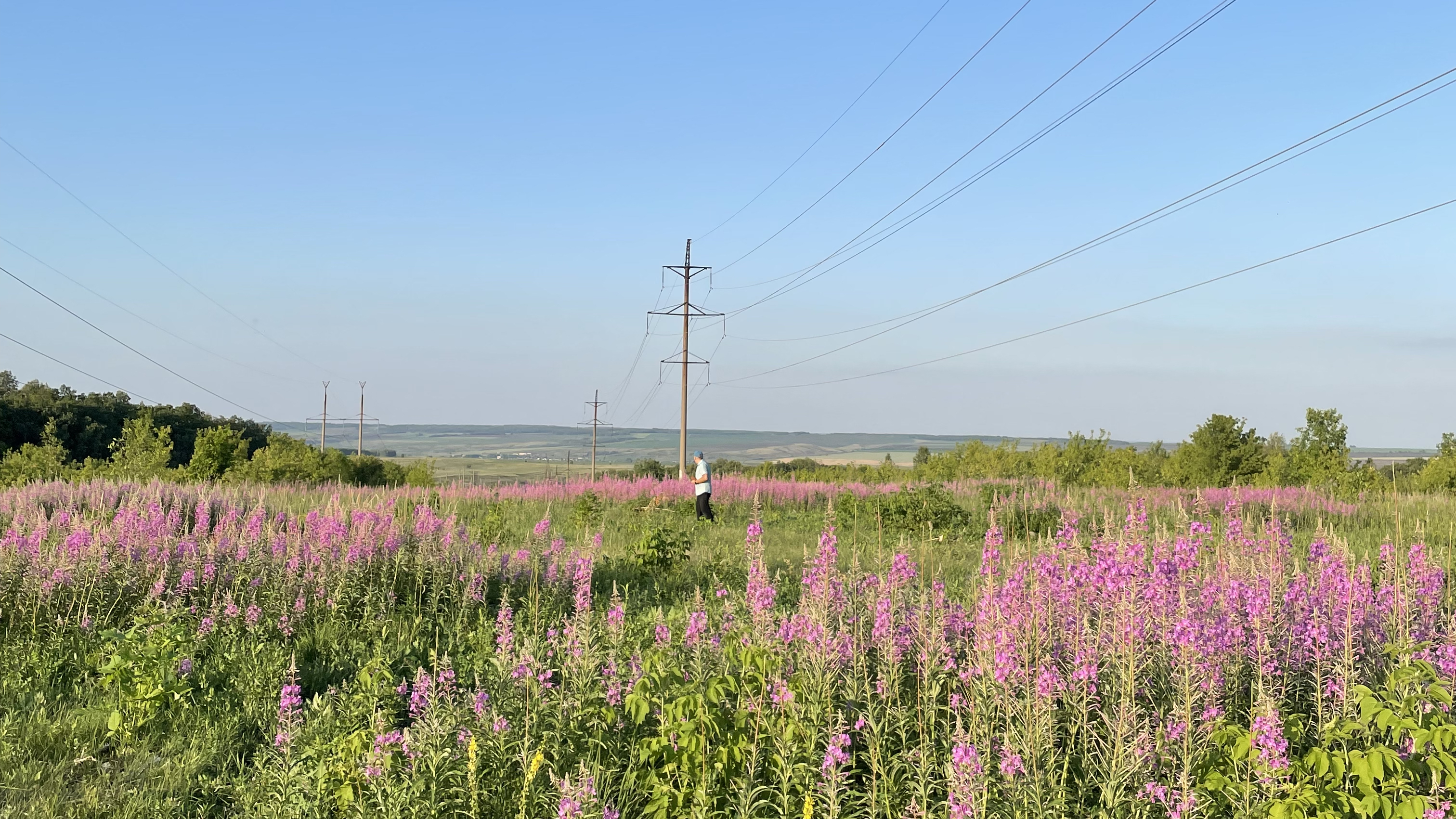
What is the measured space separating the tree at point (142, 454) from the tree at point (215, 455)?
781mm

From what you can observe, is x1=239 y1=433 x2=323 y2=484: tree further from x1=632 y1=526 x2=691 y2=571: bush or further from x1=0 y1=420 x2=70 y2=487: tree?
x1=632 y1=526 x2=691 y2=571: bush

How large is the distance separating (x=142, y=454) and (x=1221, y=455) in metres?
36.6

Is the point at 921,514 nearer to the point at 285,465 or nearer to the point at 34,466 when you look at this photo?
the point at 285,465

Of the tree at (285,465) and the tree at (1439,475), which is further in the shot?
the tree at (1439,475)

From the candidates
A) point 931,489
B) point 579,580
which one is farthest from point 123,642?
point 931,489

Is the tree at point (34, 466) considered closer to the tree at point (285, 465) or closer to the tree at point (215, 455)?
the tree at point (215, 455)

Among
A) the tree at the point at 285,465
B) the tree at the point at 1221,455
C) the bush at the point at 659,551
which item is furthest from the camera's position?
the tree at the point at 1221,455

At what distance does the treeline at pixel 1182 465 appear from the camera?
94.6 ft

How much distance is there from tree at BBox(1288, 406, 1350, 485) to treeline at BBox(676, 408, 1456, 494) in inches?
1.6

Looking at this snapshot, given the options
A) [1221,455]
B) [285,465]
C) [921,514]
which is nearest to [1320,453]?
[1221,455]

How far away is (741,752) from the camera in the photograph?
11.8ft

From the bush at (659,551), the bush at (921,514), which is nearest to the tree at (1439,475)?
the bush at (921,514)

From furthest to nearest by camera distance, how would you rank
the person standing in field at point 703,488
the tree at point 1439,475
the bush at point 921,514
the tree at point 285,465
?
1. the tree at point 1439,475
2. the tree at point 285,465
3. the person standing in field at point 703,488
4. the bush at point 921,514

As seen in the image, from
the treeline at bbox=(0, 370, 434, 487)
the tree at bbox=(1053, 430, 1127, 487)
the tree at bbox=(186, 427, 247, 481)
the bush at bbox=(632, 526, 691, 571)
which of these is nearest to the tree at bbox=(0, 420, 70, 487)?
the treeline at bbox=(0, 370, 434, 487)
